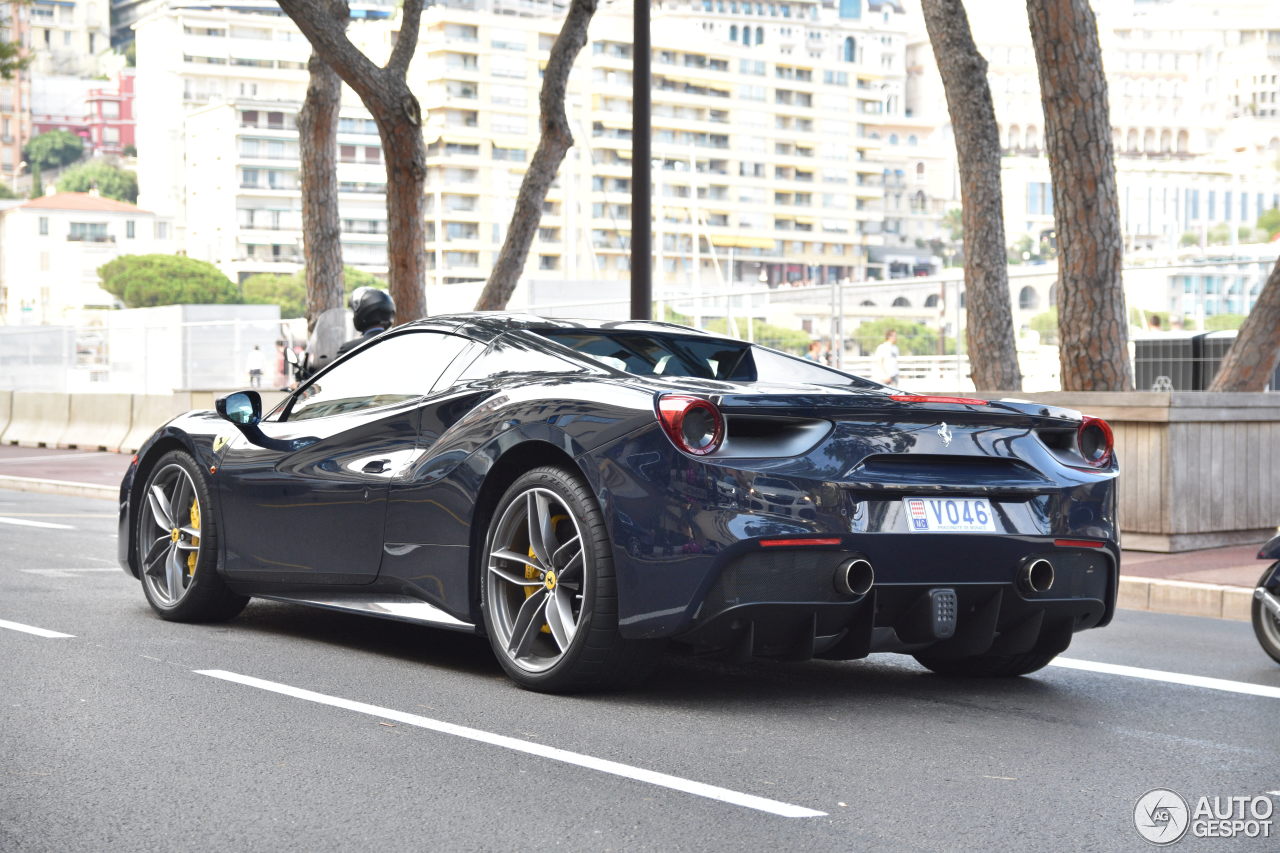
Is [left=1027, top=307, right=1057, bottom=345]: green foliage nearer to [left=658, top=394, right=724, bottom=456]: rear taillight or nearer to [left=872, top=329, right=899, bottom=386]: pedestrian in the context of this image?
[left=872, top=329, right=899, bottom=386]: pedestrian

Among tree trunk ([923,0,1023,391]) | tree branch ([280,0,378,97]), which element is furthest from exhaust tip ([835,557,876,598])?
tree branch ([280,0,378,97])

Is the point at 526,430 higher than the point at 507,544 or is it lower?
higher

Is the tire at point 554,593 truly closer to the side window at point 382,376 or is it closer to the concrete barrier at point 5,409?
the side window at point 382,376

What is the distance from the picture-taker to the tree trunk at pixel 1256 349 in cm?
1408

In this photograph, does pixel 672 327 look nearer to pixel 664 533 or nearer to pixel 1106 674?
pixel 664 533

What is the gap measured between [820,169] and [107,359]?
158140 mm

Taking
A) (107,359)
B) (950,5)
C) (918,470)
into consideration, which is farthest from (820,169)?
(918,470)

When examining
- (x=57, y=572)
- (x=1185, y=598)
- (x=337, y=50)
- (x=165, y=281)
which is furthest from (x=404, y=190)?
(x=165, y=281)

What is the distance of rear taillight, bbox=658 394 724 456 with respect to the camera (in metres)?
5.54

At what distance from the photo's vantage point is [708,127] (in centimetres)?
17438

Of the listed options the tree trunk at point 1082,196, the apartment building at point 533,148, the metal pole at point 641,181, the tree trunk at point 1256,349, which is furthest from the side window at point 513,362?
the apartment building at point 533,148

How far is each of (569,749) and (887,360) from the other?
51.9 ft

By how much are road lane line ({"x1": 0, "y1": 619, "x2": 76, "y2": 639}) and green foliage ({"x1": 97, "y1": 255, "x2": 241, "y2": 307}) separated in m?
151

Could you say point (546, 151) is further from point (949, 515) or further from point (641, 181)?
point (949, 515)
